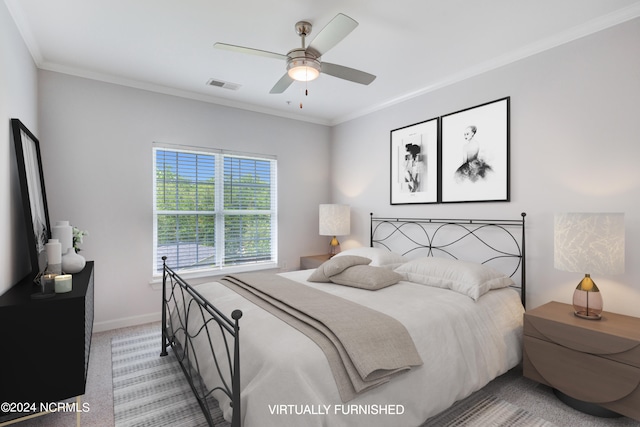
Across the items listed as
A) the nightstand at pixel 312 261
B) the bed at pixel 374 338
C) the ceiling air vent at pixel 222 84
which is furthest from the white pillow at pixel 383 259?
the ceiling air vent at pixel 222 84

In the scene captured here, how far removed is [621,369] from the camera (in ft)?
6.29

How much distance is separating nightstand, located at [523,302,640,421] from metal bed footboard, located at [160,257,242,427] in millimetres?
2073

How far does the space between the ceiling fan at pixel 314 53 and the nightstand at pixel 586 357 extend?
2213mm

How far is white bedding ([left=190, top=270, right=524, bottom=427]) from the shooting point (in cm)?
139

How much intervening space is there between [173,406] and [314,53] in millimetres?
2604

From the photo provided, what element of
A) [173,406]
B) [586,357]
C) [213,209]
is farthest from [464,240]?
[213,209]

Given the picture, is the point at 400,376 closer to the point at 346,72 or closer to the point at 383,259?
the point at 383,259

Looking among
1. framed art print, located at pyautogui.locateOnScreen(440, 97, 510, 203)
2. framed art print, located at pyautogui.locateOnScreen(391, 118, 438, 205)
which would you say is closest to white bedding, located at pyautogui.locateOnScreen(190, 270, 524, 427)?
framed art print, located at pyautogui.locateOnScreen(440, 97, 510, 203)

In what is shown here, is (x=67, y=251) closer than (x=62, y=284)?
No

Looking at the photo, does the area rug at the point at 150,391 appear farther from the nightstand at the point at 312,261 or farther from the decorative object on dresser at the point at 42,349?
the nightstand at the point at 312,261

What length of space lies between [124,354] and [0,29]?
259cm

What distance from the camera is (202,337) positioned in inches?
82.7

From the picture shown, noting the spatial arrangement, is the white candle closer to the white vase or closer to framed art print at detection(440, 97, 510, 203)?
the white vase

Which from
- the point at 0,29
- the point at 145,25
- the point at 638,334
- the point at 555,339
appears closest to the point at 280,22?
the point at 145,25
